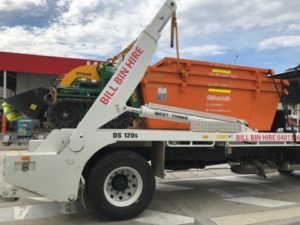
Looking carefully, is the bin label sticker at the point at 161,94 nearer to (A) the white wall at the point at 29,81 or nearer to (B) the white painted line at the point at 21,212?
(B) the white painted line at the point at 21,212

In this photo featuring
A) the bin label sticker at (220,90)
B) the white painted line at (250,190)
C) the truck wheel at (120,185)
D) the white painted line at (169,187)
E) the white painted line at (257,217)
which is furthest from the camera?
the white painted line at (169,187)

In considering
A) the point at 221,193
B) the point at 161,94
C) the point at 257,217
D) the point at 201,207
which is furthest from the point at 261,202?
the point at 161,94

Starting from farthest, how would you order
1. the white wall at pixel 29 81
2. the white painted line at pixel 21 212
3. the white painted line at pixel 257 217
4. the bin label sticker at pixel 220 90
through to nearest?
the white wall at pixel 29 81, the bin label sticker at pixel 220 90, the white painted line at pixel 21 212, the white painted line at pixel 257 217

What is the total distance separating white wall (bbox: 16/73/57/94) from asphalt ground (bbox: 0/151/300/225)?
2223 centimetres

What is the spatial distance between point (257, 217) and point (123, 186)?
2.01 meters

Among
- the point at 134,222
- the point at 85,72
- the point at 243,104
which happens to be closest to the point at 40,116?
the point at 85,72

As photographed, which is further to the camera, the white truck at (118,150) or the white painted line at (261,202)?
the white painted line at (261,202)

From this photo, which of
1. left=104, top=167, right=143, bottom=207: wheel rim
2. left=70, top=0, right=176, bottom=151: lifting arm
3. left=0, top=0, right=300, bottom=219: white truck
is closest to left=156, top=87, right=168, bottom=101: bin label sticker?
left=0, top=0, right=300, bottom=219: white truck

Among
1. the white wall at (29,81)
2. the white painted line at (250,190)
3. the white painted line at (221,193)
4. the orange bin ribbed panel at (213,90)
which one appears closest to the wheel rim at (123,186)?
the orange bin ribbed panel at (213,90)

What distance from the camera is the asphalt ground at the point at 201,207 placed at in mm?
5633

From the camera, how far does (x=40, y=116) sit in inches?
288

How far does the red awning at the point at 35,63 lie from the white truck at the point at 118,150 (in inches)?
785

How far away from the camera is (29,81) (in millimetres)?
28781

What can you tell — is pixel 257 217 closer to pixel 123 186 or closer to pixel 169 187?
pixel 123 186
